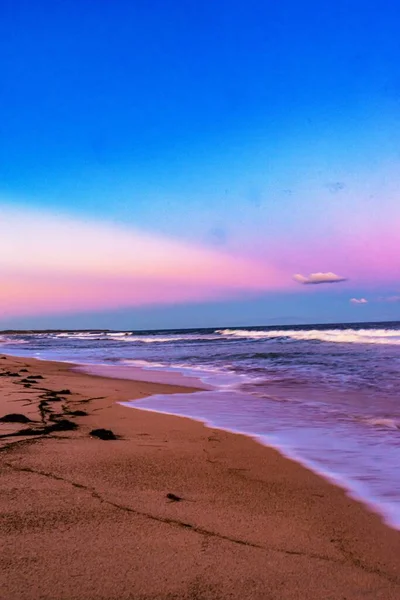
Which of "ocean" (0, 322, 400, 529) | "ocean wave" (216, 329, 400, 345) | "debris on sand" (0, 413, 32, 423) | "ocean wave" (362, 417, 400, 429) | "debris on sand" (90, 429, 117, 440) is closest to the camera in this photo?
"ocean" (0, 322, 400, 529)

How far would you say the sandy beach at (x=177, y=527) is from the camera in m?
2.16

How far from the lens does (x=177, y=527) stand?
277 centimetres

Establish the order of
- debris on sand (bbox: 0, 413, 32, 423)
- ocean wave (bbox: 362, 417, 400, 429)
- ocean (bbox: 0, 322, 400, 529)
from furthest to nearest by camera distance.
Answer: ocean wave (bbox: 362, 417, 400, 429) < debris on sand (bbox: 0, 413, 32, 423) < ocean (bbox: 0, 322, 400, 529)

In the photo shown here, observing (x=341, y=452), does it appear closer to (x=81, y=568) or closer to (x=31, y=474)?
(x=31, y=474)

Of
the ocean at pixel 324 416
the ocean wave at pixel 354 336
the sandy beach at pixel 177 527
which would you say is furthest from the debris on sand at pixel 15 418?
the ocean wave at pixel 354 336

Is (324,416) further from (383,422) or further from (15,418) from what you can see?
(15,418)

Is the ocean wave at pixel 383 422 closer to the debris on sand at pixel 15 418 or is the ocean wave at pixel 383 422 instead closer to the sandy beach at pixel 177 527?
the sandy beach at pixel 177 527

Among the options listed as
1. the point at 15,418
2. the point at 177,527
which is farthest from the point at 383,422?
the point at 15,418

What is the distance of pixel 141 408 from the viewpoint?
25.8ft

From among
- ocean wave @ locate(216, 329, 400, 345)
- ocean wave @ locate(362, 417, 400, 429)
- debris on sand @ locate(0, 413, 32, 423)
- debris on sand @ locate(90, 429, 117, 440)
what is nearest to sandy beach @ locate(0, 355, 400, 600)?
debris on sand @ locate(90, 429, 117, 440)

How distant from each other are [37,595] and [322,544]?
1537 millimetres

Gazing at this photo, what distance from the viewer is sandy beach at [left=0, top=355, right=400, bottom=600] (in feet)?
7.08

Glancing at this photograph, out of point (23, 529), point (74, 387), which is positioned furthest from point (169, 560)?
point (74, 387)

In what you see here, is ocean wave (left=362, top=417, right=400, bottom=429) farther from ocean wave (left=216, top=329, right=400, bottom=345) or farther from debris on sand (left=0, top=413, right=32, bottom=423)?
ocean wave (left=216, top=329, right=400, bottom=345)
